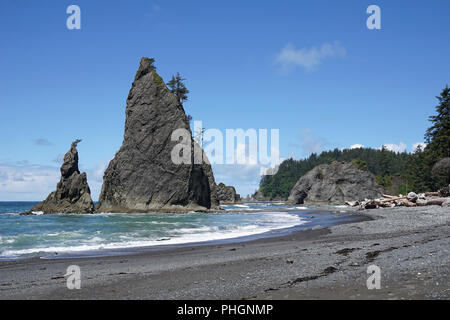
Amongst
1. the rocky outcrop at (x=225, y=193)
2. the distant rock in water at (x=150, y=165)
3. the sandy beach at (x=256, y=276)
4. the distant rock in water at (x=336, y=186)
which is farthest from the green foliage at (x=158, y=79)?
the rocky outcrop at (x=225, y=193)

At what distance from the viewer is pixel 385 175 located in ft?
468

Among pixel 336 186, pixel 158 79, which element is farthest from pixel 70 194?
pixel 336 186

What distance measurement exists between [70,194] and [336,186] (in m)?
92.6

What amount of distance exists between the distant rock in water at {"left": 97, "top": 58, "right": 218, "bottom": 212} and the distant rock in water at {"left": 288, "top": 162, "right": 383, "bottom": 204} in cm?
6870

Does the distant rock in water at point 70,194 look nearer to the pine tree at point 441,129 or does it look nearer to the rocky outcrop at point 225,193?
the pine tree at point 441,129

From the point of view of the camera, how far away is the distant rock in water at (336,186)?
396 feet

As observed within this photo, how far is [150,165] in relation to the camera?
65.4 metres

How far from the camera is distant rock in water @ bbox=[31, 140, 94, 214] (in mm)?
59594

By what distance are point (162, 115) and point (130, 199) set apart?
16.8m

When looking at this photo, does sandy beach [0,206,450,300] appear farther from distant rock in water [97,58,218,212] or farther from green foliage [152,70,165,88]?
green foliage [152,70,165,88]

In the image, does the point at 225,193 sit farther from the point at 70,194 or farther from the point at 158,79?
the point at 70,194

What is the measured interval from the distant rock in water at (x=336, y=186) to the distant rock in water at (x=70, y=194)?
85.4m
